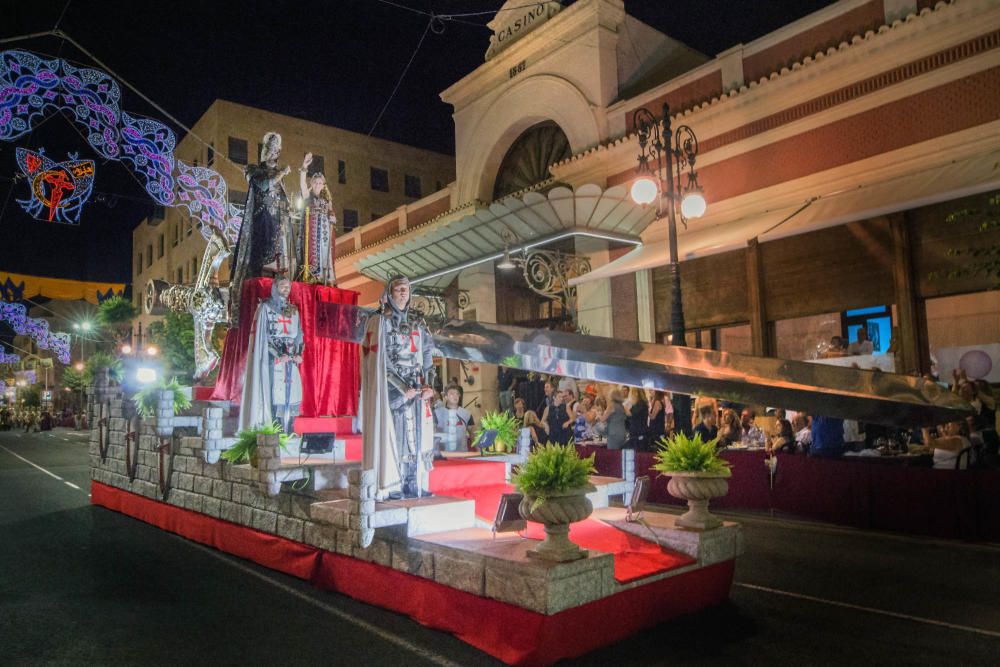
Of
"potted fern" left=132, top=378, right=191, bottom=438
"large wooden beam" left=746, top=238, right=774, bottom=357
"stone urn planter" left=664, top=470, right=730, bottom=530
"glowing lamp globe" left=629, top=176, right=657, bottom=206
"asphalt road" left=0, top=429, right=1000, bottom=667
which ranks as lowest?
"asphalt road" left=0, top=429, right=1000, bottom=667

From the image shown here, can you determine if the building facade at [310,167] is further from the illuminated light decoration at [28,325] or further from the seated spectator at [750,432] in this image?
the seated spectator at [750,432]

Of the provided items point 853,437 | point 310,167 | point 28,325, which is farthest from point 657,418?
point 310,167

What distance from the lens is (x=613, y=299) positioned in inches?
672

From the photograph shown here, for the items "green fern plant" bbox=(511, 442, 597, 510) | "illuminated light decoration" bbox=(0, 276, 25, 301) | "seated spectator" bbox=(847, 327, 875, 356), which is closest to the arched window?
"seated spectator" bbox=(847, 327, 875, 356)

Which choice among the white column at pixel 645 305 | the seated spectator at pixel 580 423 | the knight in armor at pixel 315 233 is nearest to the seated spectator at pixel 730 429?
the seated spectator at pixel 580 423

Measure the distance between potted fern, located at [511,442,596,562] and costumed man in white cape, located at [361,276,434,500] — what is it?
181 centimetres

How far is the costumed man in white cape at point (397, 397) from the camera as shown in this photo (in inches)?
260

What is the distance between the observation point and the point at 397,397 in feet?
22.6

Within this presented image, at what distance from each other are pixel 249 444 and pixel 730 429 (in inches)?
333

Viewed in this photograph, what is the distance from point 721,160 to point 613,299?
13.4ft

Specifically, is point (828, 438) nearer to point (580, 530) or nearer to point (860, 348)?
point (860, 348)

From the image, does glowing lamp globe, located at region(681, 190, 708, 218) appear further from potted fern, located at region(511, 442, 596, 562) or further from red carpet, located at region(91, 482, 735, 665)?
potted fern, located at region(511, 442, 596, 562)

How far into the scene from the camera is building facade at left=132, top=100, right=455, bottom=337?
125 ft

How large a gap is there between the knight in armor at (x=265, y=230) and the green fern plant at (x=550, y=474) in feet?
20.0
